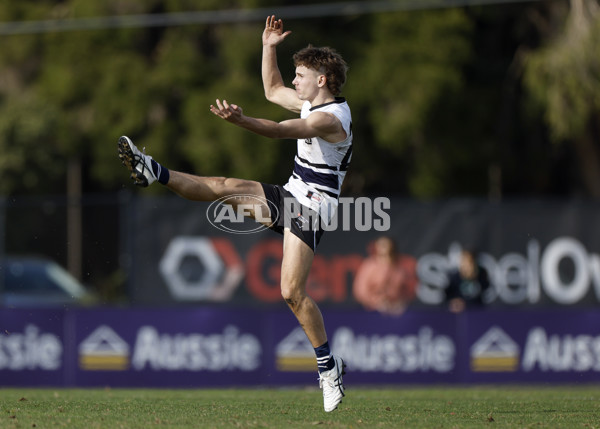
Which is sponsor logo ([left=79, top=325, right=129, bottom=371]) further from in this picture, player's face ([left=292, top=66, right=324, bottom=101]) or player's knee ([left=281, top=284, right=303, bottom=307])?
player's face ([left=292, top=66, right=324, bottom=101])

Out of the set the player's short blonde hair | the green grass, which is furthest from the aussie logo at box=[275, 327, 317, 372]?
the player's short blonde hair

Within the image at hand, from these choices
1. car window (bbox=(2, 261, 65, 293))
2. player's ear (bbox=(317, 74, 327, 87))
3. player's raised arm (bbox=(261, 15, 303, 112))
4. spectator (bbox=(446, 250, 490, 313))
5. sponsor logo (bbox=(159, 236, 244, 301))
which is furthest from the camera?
car window (bbox=(2, 261, 65, 293))

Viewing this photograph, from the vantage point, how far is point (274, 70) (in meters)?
9.93

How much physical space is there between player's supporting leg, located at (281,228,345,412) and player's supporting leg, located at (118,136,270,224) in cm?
60

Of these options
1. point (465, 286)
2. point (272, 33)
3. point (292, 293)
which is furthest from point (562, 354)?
point (272, 33)

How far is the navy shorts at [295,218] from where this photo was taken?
29.5 feet

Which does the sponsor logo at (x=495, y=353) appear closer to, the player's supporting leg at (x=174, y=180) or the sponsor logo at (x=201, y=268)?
the sponsor logo at (x=201, y=268)

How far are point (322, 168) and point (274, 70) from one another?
50.9 inches

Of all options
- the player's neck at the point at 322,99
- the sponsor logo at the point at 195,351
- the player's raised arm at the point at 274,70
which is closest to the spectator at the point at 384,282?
the sponsor logo at the point at 195,351

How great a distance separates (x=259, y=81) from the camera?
83.0 ft

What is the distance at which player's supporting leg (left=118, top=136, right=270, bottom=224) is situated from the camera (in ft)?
29.1

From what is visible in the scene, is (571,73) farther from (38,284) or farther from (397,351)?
(38,284)

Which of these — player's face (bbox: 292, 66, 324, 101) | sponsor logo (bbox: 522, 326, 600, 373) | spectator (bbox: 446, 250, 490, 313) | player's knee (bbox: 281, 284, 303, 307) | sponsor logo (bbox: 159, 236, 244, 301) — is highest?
player's face (bbox: 292, 66, 324, 101)

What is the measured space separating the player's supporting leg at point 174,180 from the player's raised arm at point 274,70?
3.63ft
